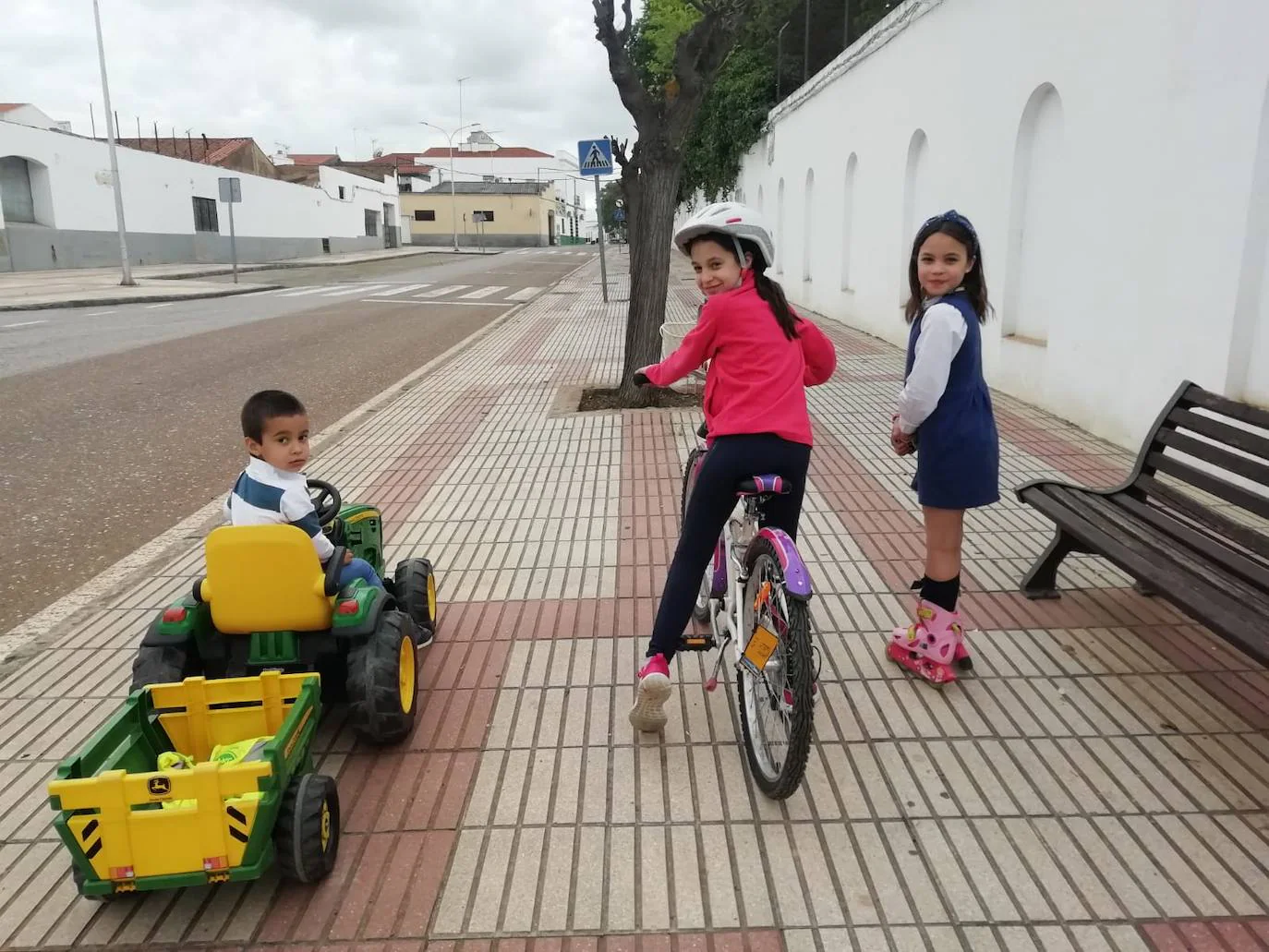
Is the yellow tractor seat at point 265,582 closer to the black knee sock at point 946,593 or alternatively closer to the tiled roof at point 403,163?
the black knee sock at point 946,593

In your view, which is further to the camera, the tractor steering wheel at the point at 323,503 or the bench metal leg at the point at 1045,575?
the bench metal leg at the point at 1045,575

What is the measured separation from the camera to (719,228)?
2840 millimetres

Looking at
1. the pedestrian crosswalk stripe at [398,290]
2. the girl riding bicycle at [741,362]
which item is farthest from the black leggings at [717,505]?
the pedestrian crosswalk stripe at [398,290]

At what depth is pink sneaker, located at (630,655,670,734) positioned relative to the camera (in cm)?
308

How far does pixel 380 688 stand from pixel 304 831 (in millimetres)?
618

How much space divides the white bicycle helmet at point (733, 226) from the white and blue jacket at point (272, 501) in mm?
1400

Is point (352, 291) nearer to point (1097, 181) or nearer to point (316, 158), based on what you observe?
point (1097, 181)

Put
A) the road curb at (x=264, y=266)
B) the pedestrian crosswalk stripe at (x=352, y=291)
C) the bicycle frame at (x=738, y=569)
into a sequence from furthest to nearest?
the road curb at (x=264, y=266) < the pedestrian crosswalk stripe at (x=352, y=291) < the bicycle frame at (x=738, y=569)

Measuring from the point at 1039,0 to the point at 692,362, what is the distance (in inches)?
274

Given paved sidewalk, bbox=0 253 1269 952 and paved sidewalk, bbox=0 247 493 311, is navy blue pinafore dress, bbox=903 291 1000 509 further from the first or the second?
paved sidewalk, bbox=0 247 493 311

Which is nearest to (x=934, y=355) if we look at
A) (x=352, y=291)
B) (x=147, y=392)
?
(x=147, y=392)

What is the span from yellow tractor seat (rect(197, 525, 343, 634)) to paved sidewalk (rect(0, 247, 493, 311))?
19659 millimetres

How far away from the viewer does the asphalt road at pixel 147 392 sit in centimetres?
→ 568

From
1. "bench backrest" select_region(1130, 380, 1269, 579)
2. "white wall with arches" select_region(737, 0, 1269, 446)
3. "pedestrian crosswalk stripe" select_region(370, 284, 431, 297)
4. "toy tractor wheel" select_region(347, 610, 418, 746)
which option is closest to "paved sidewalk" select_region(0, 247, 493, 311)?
"pedestrian crosswalk stripe" select_region(370, 284, 431, 297)
